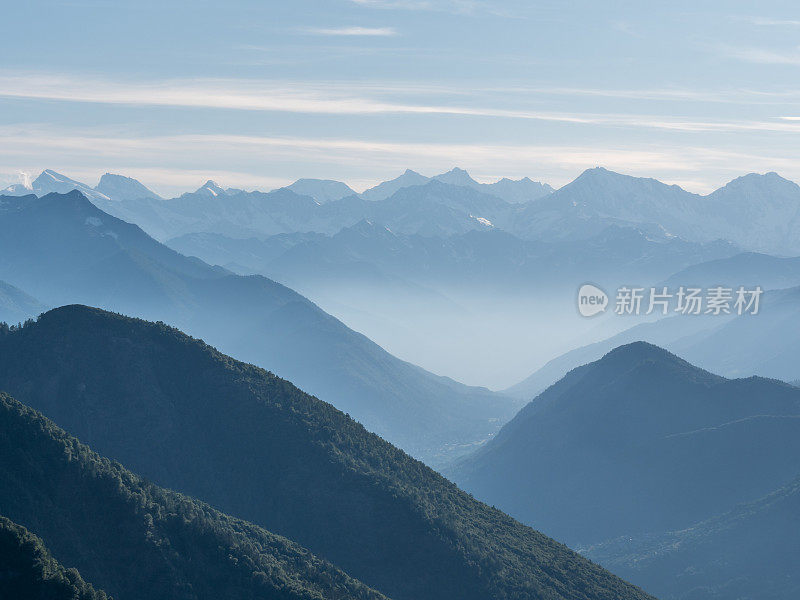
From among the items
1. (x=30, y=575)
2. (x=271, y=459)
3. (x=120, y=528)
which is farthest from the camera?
(x=271, y=459)

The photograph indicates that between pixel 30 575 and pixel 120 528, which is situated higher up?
pixel 120 528

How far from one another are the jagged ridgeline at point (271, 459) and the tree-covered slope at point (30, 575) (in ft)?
207

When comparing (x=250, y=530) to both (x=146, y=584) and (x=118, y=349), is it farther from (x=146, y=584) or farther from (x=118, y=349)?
(x=118, y=349)

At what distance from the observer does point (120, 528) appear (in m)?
130

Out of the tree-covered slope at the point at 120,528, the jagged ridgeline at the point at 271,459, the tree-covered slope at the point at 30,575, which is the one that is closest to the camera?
the tree-covered slope at the point at 30,575

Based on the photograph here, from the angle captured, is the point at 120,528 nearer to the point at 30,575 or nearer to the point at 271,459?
the point at 30,575

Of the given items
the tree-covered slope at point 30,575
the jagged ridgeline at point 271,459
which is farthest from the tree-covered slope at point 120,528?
the jagged ridgeline at point 271,459

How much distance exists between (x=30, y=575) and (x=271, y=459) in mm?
74675

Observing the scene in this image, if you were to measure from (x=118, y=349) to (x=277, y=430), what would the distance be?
33639 millimetres

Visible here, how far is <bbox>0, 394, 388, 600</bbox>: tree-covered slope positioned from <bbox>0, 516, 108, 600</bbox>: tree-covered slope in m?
22.1

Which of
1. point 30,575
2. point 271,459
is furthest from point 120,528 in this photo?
point 271,459

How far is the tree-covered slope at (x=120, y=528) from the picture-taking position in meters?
127

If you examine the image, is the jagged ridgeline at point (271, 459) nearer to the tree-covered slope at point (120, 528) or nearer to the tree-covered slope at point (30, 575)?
the tree-covered slope at point (120, 528)

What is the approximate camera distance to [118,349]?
183750 mm
